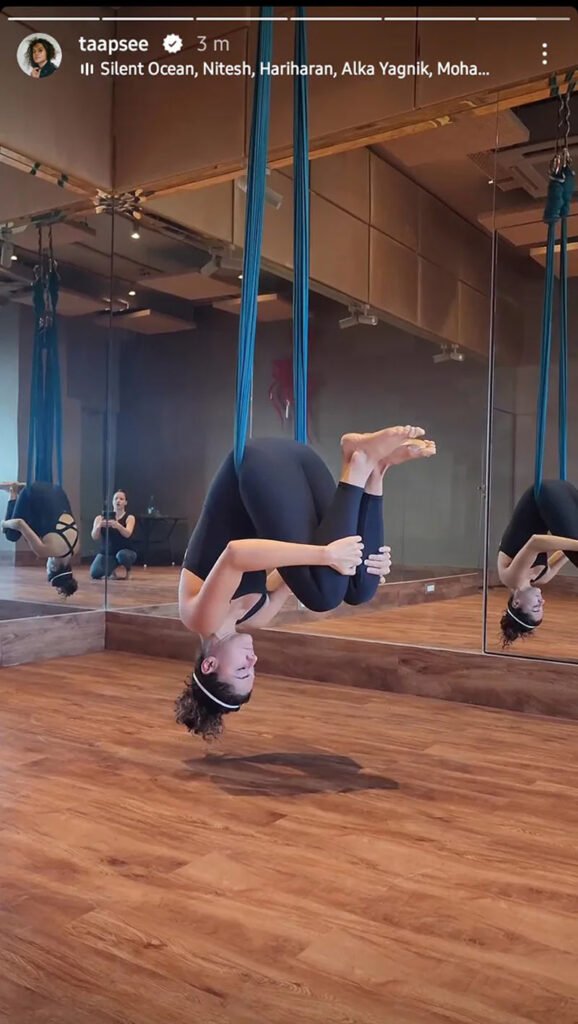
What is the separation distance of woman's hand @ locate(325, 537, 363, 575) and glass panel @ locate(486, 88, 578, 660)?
1568mm

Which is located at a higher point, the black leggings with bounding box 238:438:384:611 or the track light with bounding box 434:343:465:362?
the track light with bounding box 434:343:465:362

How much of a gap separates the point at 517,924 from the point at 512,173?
3.08 m

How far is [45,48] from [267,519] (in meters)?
3.45

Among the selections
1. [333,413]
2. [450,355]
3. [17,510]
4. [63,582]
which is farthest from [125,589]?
[450,355]

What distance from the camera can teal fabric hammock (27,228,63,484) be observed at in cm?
457

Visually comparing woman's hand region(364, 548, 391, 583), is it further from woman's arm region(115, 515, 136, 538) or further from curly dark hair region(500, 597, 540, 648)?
woman's arm region(115, 515, 136, 538)

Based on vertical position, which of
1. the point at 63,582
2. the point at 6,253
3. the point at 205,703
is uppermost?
the point at 6,253

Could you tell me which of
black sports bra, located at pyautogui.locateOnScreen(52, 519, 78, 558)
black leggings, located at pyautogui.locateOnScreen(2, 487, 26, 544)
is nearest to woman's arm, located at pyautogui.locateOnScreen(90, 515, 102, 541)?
black sports bra, located at pyautogui.locateOnScreen(52, 519, 78, 558)

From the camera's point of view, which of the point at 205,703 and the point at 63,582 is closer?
the point at 205,703

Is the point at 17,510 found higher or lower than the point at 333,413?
lower

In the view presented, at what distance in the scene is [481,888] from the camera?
6.23 ft

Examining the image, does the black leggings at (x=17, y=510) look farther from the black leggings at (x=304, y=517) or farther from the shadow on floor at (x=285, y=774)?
the black leggings at (x=304, y=517)

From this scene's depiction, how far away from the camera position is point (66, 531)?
16.1ft

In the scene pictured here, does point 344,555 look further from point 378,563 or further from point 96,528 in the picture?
point 96,528
